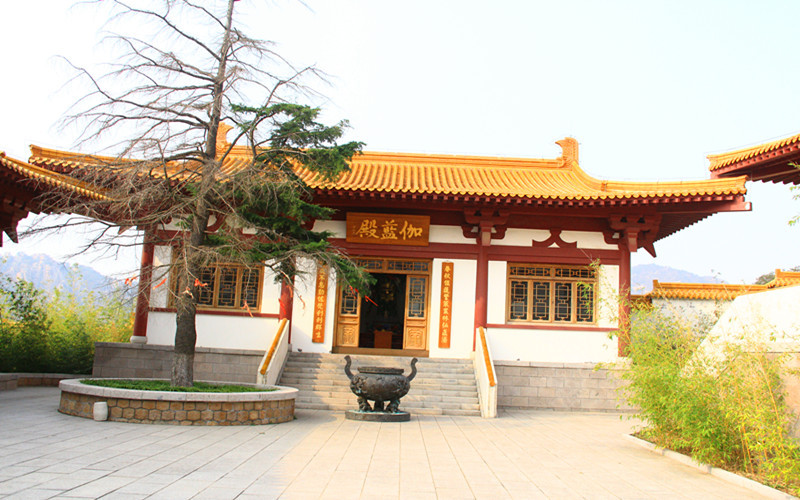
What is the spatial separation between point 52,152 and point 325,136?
17.9ft

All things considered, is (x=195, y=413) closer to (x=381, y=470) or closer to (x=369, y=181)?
(x=381, y=470)

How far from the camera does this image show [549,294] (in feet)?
40.5

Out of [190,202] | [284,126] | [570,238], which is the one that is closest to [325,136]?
[284,126]

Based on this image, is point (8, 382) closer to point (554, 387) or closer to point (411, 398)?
point (411, 398)

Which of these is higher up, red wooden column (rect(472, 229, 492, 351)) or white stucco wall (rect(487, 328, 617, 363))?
red wooden column (rect(472, 229, 492, 351))

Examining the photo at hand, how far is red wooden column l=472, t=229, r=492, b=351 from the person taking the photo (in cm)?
1201

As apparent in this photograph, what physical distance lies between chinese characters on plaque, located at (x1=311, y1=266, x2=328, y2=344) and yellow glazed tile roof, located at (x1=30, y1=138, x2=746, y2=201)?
1.87 metres

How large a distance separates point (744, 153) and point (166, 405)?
11.1 metres

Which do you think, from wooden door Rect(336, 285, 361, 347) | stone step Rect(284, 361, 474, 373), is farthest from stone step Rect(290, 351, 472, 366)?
wooden door Rect(336, 285, 361, 347)

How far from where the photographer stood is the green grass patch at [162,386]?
26.2 feet

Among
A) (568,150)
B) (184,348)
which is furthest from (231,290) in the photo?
(568,150)

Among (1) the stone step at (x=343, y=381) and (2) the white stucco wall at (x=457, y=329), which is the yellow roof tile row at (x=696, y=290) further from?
(1) the stone step at (x=343, y=381)

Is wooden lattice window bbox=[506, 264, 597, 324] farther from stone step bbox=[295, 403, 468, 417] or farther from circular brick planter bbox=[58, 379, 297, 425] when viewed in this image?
circular brick planter bbox=[58, 379, 297, 425]

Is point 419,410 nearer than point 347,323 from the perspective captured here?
Yes
